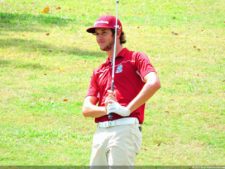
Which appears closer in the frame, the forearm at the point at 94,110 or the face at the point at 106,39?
the forearm at the point at 94,110

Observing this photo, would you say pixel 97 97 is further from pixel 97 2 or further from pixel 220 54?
pixel 97 2

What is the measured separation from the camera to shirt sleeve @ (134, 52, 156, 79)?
15.1 ft

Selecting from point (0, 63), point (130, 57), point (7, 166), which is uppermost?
point (130, 57)

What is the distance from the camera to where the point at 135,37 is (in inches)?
605

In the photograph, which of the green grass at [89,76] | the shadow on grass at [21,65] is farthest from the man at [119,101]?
the shadow on grass at [21,65]

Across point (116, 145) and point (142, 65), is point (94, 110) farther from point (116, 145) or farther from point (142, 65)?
point (142, 65)

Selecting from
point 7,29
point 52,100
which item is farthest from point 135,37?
point 52,100

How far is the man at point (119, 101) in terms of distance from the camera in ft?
14.8

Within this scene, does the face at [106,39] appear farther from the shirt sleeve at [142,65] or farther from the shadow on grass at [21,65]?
the shadow on grass at [21,65]

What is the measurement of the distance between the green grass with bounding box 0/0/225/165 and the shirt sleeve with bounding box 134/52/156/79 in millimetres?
2863

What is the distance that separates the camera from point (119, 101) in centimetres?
466

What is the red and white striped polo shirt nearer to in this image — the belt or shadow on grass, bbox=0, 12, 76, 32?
the belt

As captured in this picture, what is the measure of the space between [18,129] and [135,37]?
295 inches

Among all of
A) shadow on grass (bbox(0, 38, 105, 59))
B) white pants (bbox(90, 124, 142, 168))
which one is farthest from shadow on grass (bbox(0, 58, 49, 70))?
white pants (bbox(90, 124, 142, 168))
